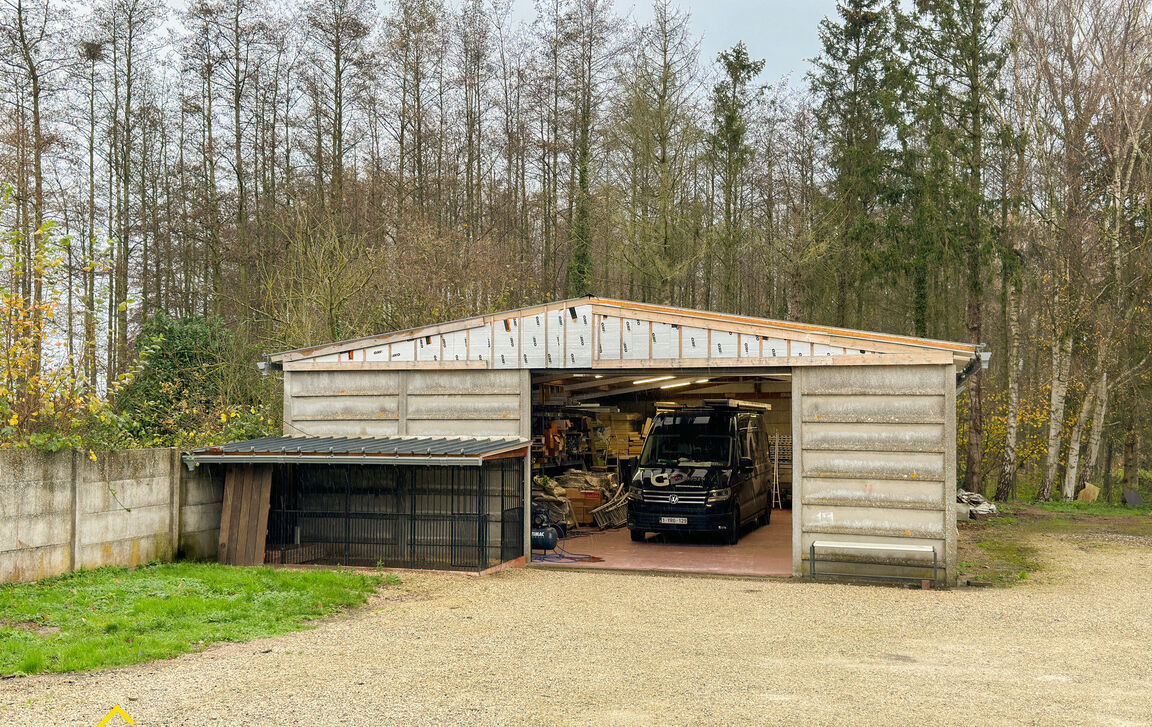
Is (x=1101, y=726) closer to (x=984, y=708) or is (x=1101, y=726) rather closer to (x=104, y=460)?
(x=984, y=708)

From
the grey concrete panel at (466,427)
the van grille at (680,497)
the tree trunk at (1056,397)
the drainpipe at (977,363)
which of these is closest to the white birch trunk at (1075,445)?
the tree trunk at (1056,397)

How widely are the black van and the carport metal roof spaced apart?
314 cm

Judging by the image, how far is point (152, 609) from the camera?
9.78 m

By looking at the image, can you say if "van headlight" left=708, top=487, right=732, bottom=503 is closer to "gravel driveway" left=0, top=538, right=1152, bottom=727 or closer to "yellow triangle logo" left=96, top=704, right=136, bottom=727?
"gravel driveway" left=0, top=538, right=1152, bottom=727

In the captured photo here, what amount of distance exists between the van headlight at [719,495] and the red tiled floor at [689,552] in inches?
31.8

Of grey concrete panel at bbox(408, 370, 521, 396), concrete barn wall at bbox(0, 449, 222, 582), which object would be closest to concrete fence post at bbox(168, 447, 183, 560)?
concrete barn wall at bbox(0, 449, 222, 582)

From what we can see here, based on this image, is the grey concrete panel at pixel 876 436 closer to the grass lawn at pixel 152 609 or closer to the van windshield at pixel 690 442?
the van windshield at pixel 690 442

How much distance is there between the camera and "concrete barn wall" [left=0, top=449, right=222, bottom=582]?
1110 cm

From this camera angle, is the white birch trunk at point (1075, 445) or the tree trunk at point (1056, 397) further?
the white birch trunk at point (1075, 445)

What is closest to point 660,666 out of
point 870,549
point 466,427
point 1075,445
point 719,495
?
point 870,549

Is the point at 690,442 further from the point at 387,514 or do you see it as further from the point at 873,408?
the point at 387,514

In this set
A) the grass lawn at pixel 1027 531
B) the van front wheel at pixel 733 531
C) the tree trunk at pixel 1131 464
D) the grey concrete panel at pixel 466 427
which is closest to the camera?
the grass lawn at pixel 1027 531

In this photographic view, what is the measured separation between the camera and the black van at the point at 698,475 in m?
15.8

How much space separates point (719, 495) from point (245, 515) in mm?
7395
